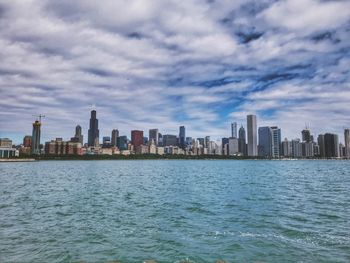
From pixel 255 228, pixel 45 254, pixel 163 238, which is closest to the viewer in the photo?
pixel 45 254

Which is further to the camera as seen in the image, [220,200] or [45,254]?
[220,200]

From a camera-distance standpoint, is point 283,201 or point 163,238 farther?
point 283,201

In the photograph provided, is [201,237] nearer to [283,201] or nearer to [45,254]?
[45,254]

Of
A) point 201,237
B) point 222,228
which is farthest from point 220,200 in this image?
point 201,237

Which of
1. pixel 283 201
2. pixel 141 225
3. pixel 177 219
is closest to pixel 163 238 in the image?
pixel 141 225

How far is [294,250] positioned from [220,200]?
77.0 ft

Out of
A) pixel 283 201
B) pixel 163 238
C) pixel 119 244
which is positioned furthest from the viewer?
pixel 283 201

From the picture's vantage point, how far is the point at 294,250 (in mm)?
19797

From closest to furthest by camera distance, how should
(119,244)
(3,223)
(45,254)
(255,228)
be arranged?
(45,254)
(119,244)
(255,228)
(3,223)

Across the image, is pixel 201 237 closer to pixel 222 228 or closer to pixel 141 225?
pixel 222 228

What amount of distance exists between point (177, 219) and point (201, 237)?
6.91m

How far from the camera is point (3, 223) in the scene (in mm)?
27859

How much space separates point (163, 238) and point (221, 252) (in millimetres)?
4873

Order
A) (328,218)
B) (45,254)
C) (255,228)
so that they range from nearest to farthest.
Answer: (45,254) → (255,228) → (328,218)
